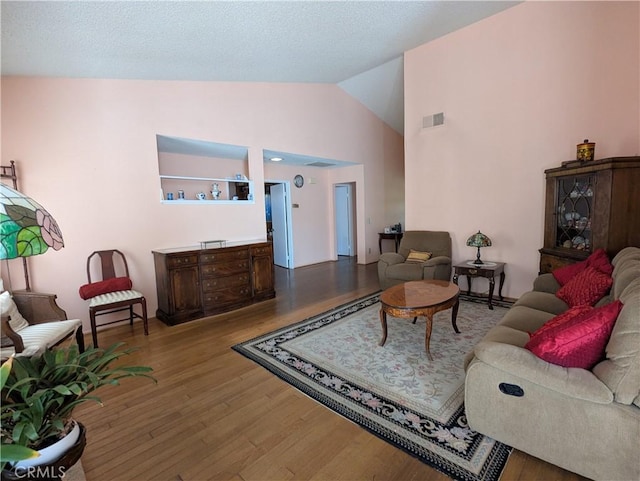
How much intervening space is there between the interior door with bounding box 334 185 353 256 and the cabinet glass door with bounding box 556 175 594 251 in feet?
17.3

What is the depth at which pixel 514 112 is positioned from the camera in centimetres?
407

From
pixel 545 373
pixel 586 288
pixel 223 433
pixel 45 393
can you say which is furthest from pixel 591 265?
pixel 45 393

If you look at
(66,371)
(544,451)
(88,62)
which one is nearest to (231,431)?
(66,371)

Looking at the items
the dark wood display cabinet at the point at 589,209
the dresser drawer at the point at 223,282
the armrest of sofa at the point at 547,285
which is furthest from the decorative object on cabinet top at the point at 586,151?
the dresser drawer at the point at 223,282

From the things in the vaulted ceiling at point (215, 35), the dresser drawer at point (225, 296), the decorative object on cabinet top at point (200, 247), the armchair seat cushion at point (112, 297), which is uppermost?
the vaulted ceiling at point (215, 35)

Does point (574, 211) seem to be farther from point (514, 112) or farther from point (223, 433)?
point (223, 433)

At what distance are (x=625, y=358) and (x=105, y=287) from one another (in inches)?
167

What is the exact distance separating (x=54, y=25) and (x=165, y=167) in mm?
2538

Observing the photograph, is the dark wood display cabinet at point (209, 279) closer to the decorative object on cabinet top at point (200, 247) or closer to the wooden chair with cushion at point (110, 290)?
the decorative object on cabinet top at point (200, 247)

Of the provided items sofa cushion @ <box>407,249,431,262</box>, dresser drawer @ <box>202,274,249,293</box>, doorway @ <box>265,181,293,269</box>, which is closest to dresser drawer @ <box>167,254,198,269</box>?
dresser drawer @ <box>202,274,249,293</box>

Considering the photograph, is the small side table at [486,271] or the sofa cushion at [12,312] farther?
the small side table at [486,271]

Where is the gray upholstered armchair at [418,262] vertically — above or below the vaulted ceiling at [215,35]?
below

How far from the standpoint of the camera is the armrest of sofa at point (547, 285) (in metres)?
3.13

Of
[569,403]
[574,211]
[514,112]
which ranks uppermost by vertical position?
[514,112]
